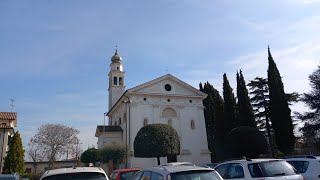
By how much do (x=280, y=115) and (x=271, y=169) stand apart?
90.1 feet

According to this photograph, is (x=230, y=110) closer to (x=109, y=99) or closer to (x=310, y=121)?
(x=310, y=121)

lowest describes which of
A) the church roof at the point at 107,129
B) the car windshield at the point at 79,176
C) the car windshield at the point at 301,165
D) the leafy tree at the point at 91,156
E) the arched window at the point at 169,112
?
the car windshield at the point at 301,165

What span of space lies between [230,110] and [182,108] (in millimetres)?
7154

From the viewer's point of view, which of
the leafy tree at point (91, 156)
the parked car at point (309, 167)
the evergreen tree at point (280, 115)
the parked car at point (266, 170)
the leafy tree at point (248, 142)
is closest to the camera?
the parked car at point (266, 170)

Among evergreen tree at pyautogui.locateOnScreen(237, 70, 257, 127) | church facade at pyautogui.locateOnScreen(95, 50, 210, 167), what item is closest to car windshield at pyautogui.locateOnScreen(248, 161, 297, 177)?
evergreen tree at pyautogui.locateOnScreen(237, 70, 257, 127)

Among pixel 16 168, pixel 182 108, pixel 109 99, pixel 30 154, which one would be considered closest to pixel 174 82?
pixel 182 108

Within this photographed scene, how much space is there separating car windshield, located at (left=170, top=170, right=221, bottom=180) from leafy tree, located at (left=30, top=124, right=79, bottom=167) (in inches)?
1963

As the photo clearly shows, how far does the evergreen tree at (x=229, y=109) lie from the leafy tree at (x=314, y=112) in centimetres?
844

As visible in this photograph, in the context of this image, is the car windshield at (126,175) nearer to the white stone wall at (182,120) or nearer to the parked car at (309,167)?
the parked car at (309,167)

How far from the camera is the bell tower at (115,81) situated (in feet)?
189

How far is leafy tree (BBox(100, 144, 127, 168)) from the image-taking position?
36.8m

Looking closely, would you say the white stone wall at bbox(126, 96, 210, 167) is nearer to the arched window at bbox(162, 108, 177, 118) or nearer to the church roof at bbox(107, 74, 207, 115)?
the arched window at bbox(162, 108, 177, 118)

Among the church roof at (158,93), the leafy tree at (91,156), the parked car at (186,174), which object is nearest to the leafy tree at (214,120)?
the church roof at (158,93)

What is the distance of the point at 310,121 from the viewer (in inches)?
1460
